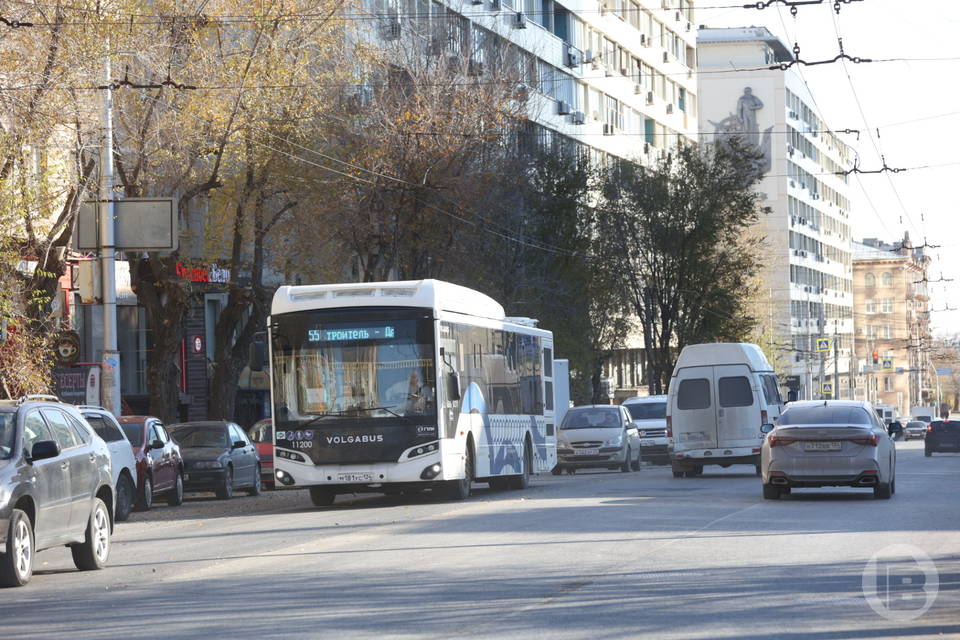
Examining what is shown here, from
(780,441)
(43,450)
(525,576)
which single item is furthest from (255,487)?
(525,576)

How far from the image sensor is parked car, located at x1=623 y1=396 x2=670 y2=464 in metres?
43.0

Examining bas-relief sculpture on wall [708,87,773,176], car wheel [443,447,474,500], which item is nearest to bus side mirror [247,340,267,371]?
car wheel [443,447,474,500]

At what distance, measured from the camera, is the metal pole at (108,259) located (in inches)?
1057

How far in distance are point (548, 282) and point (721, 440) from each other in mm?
16257

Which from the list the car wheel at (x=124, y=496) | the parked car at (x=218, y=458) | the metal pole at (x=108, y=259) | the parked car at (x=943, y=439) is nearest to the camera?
the car wheel at (x=124, y=496)

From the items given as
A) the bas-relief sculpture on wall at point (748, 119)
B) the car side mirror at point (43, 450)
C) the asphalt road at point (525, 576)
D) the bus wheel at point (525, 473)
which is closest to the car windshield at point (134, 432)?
the asphalt road at point (525, 576)

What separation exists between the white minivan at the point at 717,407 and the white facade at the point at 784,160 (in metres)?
66.1

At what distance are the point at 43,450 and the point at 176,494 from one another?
14212 millimetres

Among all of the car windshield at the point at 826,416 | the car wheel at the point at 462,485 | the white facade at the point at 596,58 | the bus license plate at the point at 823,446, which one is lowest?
the car wheel at the point at 462,485

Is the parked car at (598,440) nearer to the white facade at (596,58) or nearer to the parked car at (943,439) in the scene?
the white facade at (596,58)

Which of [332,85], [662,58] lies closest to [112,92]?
[332,85]

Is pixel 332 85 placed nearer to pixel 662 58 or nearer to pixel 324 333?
pixel 324 333

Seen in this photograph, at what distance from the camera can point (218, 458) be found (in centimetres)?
2830

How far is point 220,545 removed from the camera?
16688mm
